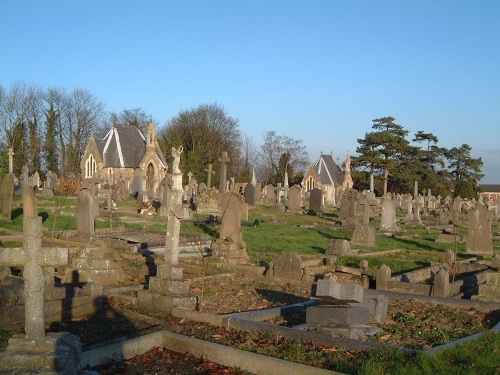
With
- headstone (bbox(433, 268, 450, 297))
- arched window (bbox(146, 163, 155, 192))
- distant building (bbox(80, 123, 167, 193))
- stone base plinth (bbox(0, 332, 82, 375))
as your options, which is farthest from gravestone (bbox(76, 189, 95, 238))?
arched window (bbox(146, 163, 155, 192))

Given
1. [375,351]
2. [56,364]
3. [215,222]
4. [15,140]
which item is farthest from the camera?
[15,140]

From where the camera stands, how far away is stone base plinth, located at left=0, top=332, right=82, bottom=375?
12.8 ft

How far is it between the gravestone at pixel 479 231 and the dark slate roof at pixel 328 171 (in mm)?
49315

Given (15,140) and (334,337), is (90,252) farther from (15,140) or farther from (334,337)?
(15,140)

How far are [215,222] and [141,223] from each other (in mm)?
2929

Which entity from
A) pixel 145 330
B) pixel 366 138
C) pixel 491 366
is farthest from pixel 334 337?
pixel 366 138

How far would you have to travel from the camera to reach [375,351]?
647 centimetres

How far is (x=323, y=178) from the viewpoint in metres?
68.8

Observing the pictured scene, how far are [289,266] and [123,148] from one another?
142 ft

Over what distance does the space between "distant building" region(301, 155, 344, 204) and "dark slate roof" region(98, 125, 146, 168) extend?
20.8 meters

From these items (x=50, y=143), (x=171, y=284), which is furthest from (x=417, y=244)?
(x=50, y=143)

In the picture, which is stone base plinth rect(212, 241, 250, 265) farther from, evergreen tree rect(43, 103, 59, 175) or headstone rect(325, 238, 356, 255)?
evergreen tree rect(43, 103, 59, 175)

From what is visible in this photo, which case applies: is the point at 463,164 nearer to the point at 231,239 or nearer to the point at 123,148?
the point at 123,148

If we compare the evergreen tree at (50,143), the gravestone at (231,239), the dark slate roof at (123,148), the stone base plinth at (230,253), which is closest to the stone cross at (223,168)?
the gravestone at (231,239)
